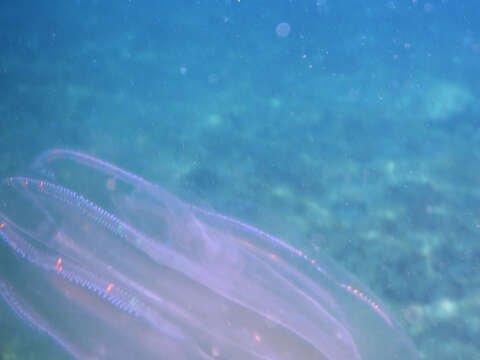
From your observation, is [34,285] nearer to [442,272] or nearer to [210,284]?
[210,284]

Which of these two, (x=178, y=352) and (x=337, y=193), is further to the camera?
(x=337, y=193)

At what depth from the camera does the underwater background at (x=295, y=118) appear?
339cm

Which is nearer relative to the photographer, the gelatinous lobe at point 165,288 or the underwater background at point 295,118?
the gelatinous lobe at point 165,288

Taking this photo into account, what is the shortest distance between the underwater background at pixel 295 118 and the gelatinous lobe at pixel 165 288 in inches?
9.8

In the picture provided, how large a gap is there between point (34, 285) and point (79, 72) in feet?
11.4

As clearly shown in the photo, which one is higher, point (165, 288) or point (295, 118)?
point (295, 118)

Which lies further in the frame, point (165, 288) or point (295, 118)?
point (295, 118)

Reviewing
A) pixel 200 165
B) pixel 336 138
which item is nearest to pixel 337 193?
pixel 336 138

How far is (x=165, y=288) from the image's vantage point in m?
3.31

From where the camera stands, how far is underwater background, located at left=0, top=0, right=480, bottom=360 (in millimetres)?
3387

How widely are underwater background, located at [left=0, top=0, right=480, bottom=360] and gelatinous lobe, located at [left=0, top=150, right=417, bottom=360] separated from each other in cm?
25

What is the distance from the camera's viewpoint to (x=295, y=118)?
473 centimetres

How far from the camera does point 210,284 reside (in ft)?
10.8

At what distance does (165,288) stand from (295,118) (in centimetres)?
275
